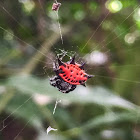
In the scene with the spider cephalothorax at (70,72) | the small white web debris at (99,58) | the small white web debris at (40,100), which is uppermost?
the small white web debris at (99,58)

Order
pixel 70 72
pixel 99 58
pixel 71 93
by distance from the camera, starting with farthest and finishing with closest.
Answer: pixel 99 58
pixel 71 93
pixel 70 72

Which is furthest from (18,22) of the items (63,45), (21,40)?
(63,45)

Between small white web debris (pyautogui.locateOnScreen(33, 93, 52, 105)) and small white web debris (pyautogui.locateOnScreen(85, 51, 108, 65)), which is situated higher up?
small white web debris (pyautogui.locateOnScreen(85, 51, 108, 65))

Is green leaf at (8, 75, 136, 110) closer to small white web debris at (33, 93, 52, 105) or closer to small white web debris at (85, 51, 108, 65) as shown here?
small white web debris at (33, 93, 52, 105)

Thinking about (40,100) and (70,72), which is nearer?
(70,72)

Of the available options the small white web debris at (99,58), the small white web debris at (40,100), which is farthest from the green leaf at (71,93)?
the small white web debris at (99,58)

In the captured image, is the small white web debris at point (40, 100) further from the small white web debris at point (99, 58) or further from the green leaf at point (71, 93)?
the small white web debris at point (99, 58)

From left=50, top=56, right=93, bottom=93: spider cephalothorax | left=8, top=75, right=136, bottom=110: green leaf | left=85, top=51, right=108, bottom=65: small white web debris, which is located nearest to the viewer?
left=50, top=56, right=93, bottom=93: spider cephalothorax

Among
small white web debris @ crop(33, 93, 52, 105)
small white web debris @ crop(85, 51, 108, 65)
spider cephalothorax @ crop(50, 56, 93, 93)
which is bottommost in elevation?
spider cephalothorax @ crop(50, 56, 93, 93)

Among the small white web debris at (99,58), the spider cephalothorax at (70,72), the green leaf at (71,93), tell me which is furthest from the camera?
the small white web debris at (99,58)

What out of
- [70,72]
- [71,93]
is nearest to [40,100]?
[71,93]

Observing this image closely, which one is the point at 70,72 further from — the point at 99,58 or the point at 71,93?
the point at 99,58

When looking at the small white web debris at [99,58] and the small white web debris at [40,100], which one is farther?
the small white web debris at [99,58]

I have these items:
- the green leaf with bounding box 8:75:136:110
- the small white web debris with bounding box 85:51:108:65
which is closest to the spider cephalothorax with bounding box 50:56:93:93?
the green leaf with bounding box 8:75:136:110
